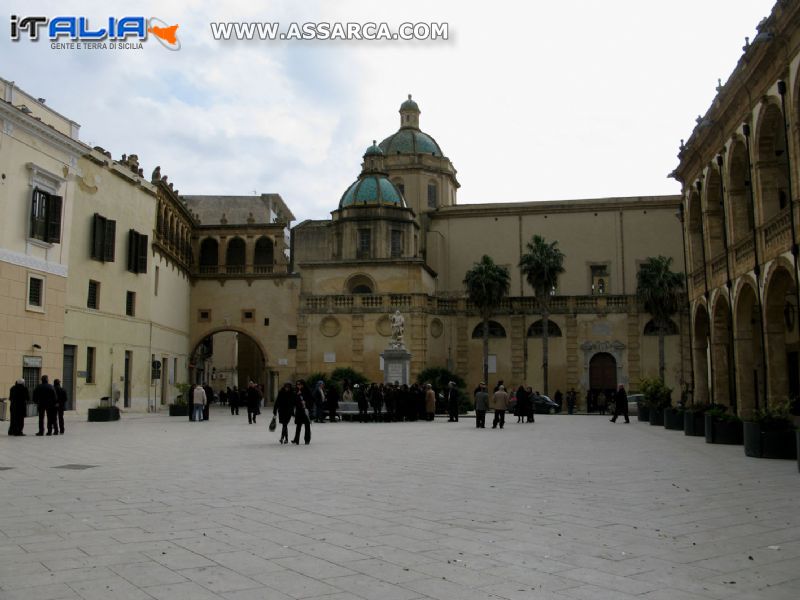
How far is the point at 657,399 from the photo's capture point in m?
30.3

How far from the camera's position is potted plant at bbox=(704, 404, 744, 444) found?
774 inches

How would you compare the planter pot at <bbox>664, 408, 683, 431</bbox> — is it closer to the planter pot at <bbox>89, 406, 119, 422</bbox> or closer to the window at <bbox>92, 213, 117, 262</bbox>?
the planter pot at <bbox>89, 406, 119, 422</bbox>

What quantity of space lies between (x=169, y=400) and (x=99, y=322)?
34.2ft

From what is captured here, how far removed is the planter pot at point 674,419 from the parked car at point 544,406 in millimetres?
17109

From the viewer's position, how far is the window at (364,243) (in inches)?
2083

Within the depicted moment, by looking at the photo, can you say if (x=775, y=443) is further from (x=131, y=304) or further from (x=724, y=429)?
(x=131, y=304)

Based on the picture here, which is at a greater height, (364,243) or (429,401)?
(364,243)

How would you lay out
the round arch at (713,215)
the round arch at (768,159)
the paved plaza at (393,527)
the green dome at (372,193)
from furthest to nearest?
the green dome at (372,193) < the round arch at (713,215) < the round arch at (768,159) < the paved plaza at (393,527)

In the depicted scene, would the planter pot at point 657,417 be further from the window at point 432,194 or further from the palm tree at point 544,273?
the window at point 432,194

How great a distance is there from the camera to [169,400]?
142 ft

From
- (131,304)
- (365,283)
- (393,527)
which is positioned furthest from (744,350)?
(365,283)

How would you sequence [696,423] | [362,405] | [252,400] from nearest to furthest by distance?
1. [696,423]
2. [252,400]
3. [362,405]

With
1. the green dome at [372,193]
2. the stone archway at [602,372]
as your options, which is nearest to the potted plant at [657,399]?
the stone archway at [602,372]

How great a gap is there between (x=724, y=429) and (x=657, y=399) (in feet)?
35.1
